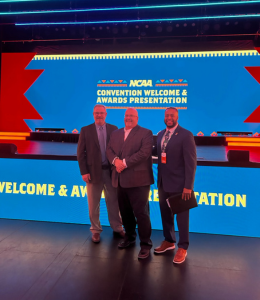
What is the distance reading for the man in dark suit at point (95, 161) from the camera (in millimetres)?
2023

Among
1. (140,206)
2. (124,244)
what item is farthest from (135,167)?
(124,244)

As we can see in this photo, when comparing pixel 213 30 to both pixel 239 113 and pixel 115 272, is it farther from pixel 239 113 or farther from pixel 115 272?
pixel 115 272

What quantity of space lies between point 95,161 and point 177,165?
0.76m

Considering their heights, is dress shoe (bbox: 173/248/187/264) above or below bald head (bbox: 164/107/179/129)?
below

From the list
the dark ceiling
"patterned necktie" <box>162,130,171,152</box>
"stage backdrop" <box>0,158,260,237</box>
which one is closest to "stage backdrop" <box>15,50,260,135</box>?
the dark ceiling

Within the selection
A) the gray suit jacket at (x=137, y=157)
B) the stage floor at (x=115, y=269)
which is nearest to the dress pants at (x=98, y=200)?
the stage floor at (x=115, y=269)

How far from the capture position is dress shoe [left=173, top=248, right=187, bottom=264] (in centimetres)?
173

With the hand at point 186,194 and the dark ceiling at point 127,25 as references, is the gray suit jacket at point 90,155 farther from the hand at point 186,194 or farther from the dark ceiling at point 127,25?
the dark ceiling at point 127,25

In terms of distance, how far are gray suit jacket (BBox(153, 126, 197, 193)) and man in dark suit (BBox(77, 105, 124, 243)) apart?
0.58 meters

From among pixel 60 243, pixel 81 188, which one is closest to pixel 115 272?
pixel 60 243

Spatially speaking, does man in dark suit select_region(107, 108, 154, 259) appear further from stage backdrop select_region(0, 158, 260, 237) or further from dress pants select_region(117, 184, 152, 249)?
stage backdrop select_region(0, 158, 260, 237)

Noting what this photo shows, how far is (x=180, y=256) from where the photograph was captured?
1.76 m

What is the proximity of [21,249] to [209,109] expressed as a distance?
6010 mm

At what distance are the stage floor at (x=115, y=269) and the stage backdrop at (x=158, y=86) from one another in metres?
4.85
